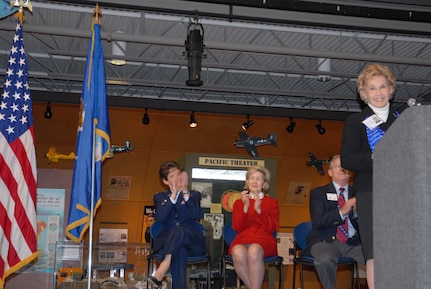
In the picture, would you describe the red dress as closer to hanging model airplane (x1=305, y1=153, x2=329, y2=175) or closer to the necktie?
the necktie

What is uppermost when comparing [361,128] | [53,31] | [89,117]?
[53,31]

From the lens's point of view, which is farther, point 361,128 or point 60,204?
point 60,204

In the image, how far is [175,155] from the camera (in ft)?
48.2

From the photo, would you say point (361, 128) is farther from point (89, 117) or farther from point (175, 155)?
point (175, 155)

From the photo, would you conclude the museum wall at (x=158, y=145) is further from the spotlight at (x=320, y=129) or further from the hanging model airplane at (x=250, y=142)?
the spotlight at (x=320, y=129)

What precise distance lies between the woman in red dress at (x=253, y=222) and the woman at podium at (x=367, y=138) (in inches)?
93.4

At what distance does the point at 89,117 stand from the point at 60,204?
26.7ft

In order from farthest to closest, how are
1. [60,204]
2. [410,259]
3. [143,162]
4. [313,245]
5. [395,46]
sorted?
[143,162]
[60,204]
[395,46]
[313,245]
[410,259]

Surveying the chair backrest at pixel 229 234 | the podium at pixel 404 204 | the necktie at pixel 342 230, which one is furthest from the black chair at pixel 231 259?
the podium at pixel 404 204

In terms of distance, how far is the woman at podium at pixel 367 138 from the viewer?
9.82 feet

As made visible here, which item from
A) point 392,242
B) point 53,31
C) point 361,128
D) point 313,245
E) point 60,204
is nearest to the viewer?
point 392,242

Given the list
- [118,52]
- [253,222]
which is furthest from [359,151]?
[118,52]

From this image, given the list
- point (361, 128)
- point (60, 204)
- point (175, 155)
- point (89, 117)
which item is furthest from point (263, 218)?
point (175, 155)

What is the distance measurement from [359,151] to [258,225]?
2.70 m
